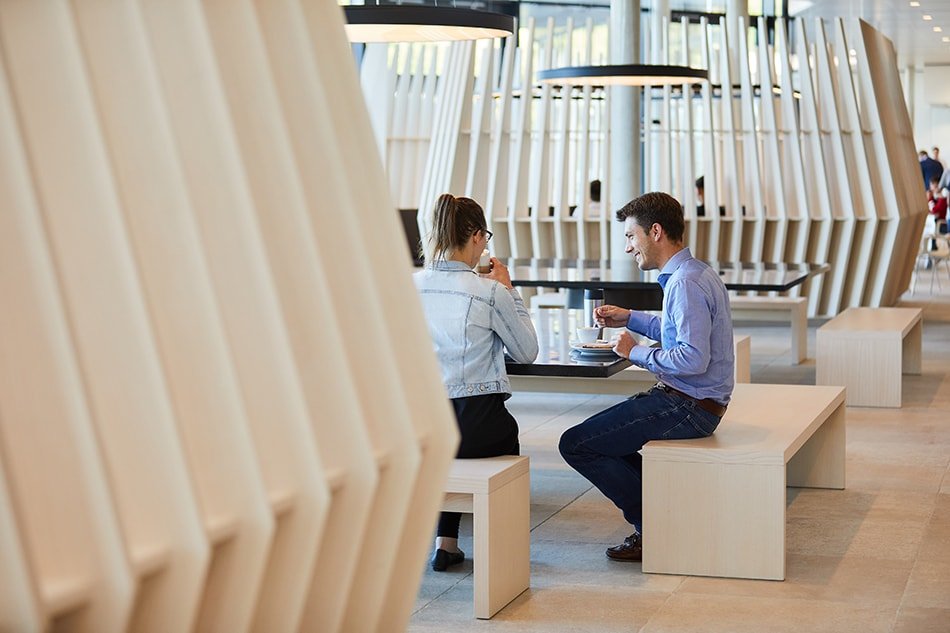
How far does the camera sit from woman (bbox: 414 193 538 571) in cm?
440

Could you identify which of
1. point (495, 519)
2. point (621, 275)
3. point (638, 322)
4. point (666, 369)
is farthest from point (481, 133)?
point (495, 519)

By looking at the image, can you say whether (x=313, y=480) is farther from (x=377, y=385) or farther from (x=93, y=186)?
(x=93, y=186)

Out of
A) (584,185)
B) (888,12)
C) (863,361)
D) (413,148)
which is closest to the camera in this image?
(863,361)

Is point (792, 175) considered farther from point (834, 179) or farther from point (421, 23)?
point (421, 23)

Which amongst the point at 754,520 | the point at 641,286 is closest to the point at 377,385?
the point at 754,520

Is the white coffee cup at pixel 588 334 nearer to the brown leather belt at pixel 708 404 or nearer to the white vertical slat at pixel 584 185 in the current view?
the brown leather belt at pixel 708 404

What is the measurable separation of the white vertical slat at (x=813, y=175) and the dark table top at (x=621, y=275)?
102 inches

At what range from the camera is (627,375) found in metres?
6.30

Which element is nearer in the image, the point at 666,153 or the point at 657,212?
the point at 657,212

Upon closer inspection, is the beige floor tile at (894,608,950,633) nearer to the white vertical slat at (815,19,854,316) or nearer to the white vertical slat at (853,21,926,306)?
the white vertical slat at (815,19,854,316)

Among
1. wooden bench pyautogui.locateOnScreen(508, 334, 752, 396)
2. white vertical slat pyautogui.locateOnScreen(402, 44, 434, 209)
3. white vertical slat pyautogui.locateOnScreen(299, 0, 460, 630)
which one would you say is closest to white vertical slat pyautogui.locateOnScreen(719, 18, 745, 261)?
white vertical slat pyautogui.locateOnScreen(402, 44, 434, 209)

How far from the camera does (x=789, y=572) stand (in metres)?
4.71

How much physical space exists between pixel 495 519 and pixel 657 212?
4.21 feet

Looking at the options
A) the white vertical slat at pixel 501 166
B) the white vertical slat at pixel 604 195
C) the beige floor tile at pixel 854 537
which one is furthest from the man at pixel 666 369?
the white vertical slat at pixel 501 166
